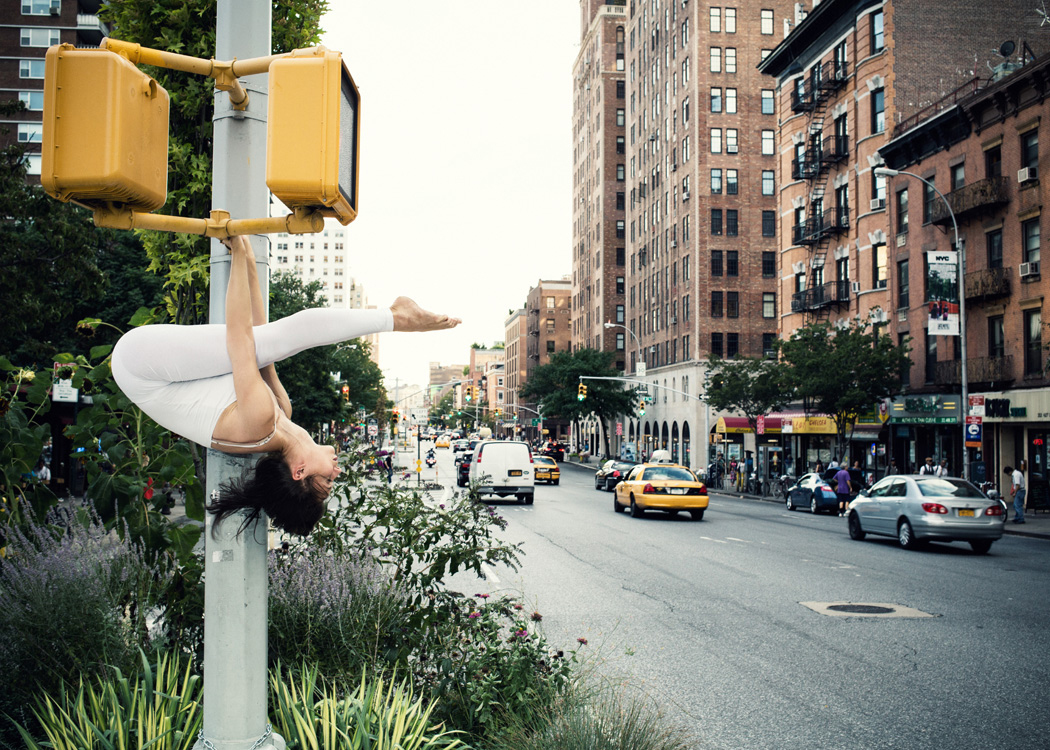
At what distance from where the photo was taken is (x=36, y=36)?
60000 mm

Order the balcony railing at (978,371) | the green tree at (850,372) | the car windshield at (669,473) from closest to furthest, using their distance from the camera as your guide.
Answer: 1. the car windshield at (669,473)
2. the balcony railing at (978,371)
3. the green tree at (850,372)

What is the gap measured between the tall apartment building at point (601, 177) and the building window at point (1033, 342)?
64.8m

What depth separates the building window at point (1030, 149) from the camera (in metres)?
32.3

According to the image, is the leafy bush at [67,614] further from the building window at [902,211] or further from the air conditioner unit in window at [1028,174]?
the building window at [902,211]

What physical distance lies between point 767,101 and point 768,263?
1332 centimetres

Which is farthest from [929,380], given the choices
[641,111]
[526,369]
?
[526,369]

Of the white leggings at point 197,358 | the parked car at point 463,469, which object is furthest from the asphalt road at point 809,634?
the parked car at point 463,469

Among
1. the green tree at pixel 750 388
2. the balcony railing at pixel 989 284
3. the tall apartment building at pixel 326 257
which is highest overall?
the tall apartment building at pixel 326 257

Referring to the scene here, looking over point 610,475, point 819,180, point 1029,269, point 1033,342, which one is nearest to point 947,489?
point 1033,342

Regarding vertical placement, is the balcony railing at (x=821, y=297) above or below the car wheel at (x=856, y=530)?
above

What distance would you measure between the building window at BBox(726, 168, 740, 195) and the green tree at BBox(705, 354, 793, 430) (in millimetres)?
24975

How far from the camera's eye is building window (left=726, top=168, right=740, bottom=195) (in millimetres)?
71188

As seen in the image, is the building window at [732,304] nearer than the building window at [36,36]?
No

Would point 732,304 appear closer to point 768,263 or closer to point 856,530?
point 768,263
